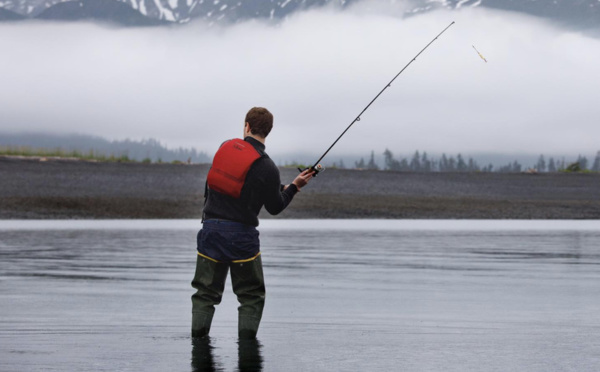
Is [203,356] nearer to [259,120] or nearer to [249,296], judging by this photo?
[249,296]

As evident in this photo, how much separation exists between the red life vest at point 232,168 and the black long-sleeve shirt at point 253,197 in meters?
0.05

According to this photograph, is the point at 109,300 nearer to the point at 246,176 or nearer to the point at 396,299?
the point at 396,299

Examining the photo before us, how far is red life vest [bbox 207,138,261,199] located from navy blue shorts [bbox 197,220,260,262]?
10.0 inches

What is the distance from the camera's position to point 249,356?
24.8 feet

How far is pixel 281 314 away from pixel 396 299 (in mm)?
2001

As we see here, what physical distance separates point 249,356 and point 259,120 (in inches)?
74.1

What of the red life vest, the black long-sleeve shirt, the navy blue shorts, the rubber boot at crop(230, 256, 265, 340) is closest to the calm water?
the rubber boot at crop(230, 256, 265, 340)

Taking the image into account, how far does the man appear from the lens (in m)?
8.18

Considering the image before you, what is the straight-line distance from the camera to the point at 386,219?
43.9m

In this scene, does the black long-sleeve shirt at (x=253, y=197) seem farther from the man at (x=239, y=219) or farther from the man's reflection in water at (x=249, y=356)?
the man's reflection in water at (x=249, y=356)

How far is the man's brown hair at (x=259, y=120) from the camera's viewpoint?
833 cm

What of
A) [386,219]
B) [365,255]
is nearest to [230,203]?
[365,255]

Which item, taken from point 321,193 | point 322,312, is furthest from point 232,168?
point 321,193

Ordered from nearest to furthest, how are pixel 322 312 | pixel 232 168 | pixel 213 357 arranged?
pixel 213 357, pixel 232 168, pixel 322 312
